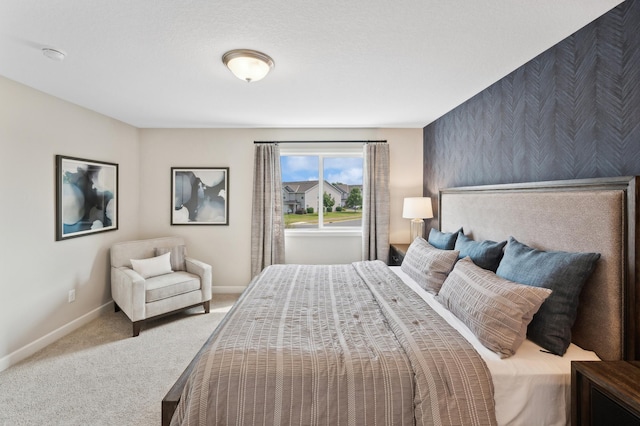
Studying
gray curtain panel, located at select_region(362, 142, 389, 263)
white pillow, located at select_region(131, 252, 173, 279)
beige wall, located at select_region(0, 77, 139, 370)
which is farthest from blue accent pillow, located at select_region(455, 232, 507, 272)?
beige wall, located at select_region(0, 77, 139, 370)

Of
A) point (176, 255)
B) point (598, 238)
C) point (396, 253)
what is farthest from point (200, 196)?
point (598, 238)

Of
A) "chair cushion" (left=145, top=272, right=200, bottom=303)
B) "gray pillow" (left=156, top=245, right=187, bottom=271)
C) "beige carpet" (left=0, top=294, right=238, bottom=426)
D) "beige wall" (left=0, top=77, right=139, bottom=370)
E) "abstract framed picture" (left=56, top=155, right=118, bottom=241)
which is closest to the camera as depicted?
"beige carpet" (left=0, top=294, right=238, bottom=426)

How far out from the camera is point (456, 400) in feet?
4.53

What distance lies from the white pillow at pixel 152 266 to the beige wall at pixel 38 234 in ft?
1.79

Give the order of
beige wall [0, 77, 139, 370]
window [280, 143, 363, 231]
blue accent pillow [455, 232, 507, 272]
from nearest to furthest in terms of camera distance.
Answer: blue accent pillow [455, 232, 507, 272] → beige wall [0, 77, 139, 370] → window [280, 143, 363, 231]

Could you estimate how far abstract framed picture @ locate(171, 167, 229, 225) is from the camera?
449cm

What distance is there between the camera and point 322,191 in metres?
4.75

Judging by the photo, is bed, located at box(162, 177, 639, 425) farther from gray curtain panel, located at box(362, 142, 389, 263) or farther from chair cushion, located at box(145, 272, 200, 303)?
gray curtain panel, located at box(362, 142, 389, 263)

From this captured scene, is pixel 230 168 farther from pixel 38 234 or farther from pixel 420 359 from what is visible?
pixel 420 359

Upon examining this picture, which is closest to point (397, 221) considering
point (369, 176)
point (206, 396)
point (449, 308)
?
point (369, 176)

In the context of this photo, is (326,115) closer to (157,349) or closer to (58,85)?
(58,85)

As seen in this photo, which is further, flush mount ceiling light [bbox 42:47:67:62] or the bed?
flush mount ceiling light [bbox 42:47:67:62]

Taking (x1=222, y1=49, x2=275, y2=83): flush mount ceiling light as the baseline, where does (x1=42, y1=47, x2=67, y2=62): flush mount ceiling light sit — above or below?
above

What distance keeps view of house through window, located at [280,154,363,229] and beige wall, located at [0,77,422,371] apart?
Answer: 386 millimetres
